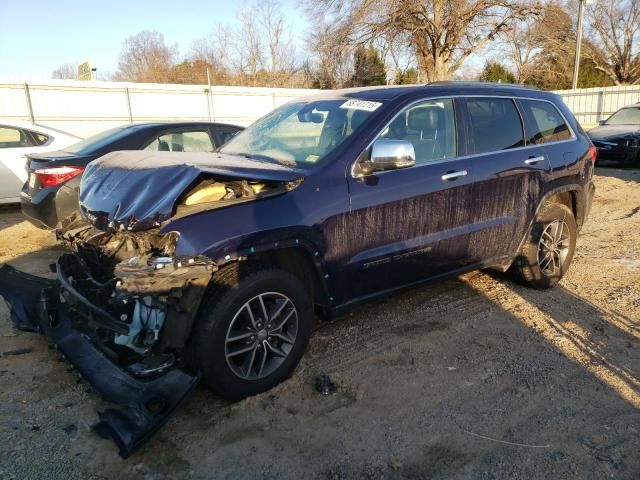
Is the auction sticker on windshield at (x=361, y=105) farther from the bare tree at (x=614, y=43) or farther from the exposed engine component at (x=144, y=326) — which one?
the bare tree at (x=614, y=43)

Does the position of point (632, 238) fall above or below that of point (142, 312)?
below

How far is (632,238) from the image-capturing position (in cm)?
668

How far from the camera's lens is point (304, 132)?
3.96 m

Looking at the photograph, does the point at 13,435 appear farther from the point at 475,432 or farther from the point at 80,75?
the point at 80,75

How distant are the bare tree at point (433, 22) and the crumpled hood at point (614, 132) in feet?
40.3

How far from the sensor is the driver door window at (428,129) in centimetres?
376

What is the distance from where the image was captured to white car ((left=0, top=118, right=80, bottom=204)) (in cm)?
828

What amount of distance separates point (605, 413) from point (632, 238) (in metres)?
4.58

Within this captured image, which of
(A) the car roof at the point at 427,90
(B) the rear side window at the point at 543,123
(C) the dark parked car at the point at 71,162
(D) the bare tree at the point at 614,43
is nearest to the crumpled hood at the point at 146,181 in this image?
(A) the car roof at the point at 427,90

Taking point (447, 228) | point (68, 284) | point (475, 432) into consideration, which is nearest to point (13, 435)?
point (68, 284)

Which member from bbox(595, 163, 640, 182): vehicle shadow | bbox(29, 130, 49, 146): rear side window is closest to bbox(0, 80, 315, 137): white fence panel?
bbox(29, 130, 49, 146): rear side window

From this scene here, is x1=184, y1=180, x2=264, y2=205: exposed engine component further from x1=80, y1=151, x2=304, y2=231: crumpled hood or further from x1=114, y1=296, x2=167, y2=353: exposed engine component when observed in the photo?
x1=114, y1=296, x2=167, y2=353: exposed engine component

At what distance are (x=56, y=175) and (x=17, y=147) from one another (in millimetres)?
3434

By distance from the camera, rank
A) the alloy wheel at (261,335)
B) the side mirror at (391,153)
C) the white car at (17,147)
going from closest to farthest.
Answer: the alloy wheel at (261,335), the side mirror at (391,153), the white car at (17,147)
